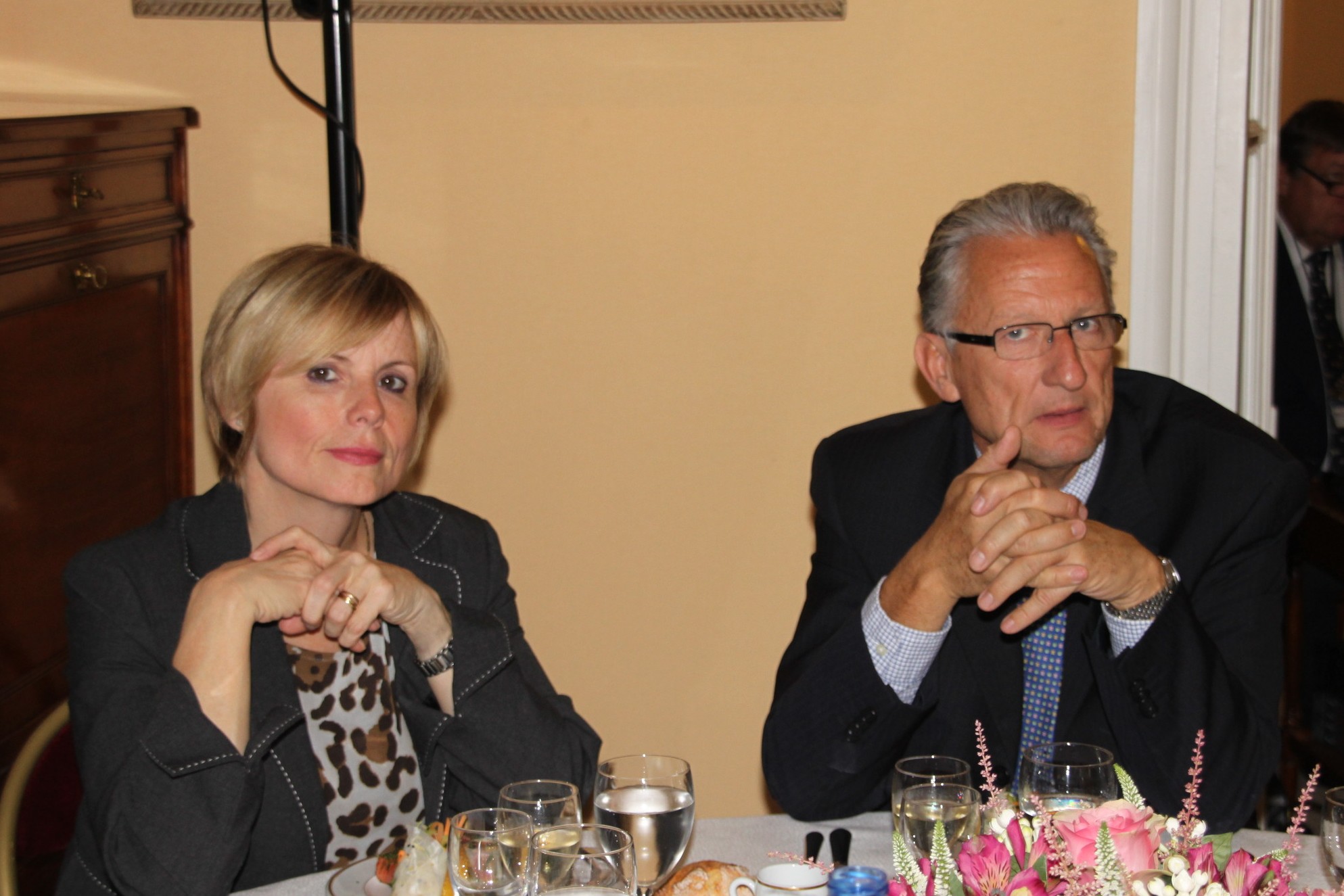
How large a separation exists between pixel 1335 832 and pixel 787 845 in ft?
1.75

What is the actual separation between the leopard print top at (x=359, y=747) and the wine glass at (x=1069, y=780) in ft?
3.11

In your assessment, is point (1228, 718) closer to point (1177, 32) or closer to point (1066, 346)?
point (1066, 346)

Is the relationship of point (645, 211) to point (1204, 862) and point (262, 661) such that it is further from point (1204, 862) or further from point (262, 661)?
point (1204, 862)

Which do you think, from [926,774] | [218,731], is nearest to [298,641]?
[218,731]

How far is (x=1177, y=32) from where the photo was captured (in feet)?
8.21

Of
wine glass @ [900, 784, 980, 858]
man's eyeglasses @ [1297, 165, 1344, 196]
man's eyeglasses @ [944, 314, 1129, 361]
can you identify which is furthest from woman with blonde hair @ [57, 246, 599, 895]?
man's eyeglasses @ [1297, 165, 1344, 196]

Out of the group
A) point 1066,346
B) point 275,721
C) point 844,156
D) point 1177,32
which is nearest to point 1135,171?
point 1177,32

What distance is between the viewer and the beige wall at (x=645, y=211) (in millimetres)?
2477

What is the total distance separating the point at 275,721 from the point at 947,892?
93 centimetres

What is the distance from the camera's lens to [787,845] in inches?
54.7

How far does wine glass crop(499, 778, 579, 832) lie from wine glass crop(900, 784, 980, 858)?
0.29m

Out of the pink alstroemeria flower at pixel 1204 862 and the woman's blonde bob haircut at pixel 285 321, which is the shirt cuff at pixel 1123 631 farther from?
the woman's blonde bob haircut at pixel 285 321

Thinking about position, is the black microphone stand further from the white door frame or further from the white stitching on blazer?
the white door frame

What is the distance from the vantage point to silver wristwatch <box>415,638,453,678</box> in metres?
1.74
